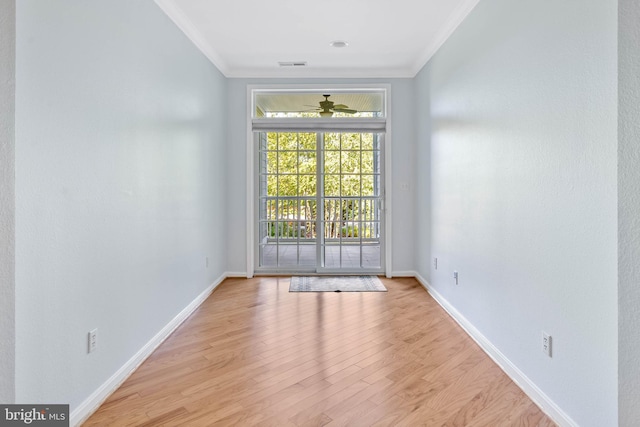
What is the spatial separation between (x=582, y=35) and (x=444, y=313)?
95.2 inches

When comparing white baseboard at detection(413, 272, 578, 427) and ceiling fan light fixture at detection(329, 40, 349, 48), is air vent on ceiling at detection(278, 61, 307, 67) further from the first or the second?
white baseboard at detection(413, 272, 578, 427)

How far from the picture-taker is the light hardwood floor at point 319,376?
180 cm

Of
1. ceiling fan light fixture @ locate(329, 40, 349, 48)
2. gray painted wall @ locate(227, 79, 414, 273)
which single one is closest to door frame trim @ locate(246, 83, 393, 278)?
gray painted wall @ locate(227, 79, 414, 273)

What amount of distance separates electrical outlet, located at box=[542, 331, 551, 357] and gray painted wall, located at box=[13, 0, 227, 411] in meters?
2.33

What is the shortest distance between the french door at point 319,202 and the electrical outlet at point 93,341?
2.90m

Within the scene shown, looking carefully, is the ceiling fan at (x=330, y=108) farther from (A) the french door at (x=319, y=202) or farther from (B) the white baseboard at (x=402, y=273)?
(B) the white baseboard at (x=402, y=273)

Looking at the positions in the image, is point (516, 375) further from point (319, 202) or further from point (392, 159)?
point (319, 202)

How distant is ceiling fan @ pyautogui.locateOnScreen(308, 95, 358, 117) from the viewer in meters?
4.71

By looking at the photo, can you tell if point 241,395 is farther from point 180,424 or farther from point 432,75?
point 432,75

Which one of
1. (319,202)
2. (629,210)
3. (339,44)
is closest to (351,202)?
(319,202)

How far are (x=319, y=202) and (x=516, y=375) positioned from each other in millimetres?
3187

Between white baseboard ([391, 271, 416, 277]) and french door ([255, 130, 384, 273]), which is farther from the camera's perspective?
french door ([255, 130, 384, 273])

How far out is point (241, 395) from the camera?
6.50 ft

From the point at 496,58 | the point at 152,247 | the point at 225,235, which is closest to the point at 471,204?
the point at 496,58
